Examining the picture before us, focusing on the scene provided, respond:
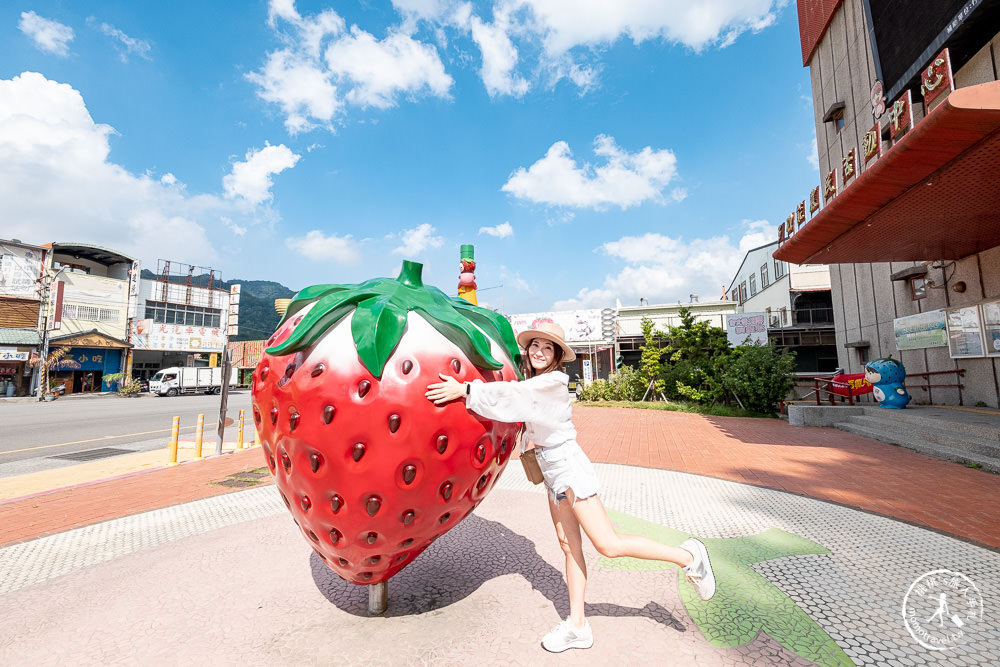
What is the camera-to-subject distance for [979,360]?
969 cm

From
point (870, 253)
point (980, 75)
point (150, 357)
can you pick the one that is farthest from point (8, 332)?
point (980, 75)

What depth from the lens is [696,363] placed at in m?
15.6

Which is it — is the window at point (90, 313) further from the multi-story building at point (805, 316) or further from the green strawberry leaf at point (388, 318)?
the multi-story building at point (805, 316)

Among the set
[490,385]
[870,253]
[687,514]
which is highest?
[870,253]

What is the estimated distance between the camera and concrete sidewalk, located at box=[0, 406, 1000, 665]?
2115 mm

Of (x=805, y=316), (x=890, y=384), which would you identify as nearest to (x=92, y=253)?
(x=890, y=384)

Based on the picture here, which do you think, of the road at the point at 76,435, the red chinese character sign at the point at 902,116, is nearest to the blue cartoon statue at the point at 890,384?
the red chinese character sign at the point at 902,116

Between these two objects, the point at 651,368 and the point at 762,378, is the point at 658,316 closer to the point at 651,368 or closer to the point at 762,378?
the point at 651,368

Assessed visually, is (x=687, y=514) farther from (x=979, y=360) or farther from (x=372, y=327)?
(x=979, y=360)

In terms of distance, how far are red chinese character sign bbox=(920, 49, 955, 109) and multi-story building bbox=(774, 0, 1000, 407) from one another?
0.02 metres

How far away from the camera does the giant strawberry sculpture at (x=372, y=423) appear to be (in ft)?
6.06

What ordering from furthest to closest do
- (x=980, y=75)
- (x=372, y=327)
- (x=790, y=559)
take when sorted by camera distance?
(x=980, y=75) < (x=790, y=559) < (x=372, y=327)

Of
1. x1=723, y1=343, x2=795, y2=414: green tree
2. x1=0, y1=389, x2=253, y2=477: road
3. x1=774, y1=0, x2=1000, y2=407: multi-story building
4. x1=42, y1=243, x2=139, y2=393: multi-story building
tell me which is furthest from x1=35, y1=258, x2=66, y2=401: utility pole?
x1=774, y1=0, x2=1000, y2=407: multi-story building

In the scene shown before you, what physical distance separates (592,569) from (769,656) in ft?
3.78
